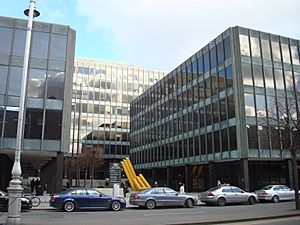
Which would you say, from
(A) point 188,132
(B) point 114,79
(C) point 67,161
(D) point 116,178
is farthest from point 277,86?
(B) point 114,79

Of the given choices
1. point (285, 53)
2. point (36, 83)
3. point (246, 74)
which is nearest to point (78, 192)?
point (36, 83)

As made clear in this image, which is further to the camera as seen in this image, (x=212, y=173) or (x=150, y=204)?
(x=212, y=173)

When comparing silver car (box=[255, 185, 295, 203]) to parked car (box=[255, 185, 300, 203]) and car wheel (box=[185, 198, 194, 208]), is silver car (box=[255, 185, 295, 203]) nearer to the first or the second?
parked car (box=[255, 185, 300, 203])

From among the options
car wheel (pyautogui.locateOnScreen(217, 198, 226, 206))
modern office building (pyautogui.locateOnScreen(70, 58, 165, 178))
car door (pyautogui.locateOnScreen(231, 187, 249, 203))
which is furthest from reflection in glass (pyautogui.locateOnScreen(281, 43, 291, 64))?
modern office building (pyautogui.locateOnScreen(70, 58, 165, 178))

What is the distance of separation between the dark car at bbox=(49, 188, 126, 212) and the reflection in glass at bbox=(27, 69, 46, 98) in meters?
13.5

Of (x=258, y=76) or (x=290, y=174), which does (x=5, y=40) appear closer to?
(x=258, y=76)

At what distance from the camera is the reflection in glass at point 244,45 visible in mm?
39094

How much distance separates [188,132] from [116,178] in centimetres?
2052

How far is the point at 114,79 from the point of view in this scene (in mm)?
87250

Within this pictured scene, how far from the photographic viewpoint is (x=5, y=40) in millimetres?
30672

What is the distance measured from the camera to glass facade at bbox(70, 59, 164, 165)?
80688 millimetres

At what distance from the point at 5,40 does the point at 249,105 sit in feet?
86.9

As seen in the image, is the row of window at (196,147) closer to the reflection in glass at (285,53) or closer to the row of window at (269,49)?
the row of window at (269,49)

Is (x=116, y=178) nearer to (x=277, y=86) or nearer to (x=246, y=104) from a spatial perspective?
(x=246, y=104)
